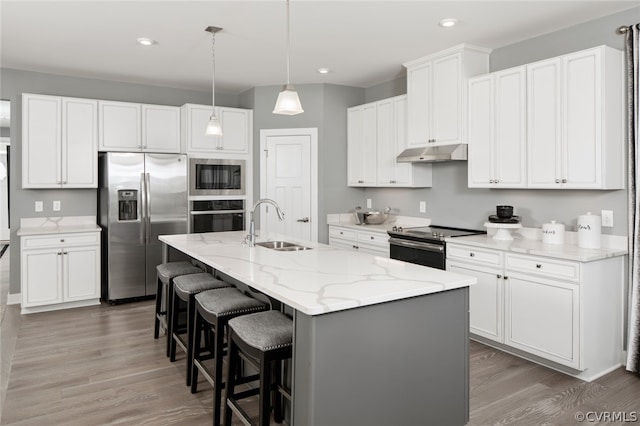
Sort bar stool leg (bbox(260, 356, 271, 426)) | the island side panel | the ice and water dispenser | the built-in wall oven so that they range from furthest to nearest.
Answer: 1. the built-in wall oven
2. the ice and water dispenser
3. bar stool leg (bbox(260, 356, 271, 426))
4. the island side panel

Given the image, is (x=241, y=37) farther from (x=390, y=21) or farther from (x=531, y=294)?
(x=531, y=294)

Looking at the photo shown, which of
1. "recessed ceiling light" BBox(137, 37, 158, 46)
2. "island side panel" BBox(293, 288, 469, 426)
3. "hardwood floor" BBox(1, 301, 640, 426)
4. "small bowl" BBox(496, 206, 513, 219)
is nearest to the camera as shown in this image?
"island side panel" BBox(293, 288, 469, 426)

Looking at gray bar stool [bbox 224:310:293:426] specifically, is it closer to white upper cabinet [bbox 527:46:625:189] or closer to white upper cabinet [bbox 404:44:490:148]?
white upper cabinet [bbox 527:46:625:189]

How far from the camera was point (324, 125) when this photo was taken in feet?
18.4

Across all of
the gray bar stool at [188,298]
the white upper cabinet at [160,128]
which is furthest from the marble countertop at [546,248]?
the white upper cabinet at [160,128]

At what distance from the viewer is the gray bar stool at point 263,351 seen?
2051mm

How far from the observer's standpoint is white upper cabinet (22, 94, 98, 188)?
475 centimetres

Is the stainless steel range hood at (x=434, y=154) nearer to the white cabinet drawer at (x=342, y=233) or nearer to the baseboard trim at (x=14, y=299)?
the white cabinet drawer at (x=342, y=233)

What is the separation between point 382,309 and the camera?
1979 mm

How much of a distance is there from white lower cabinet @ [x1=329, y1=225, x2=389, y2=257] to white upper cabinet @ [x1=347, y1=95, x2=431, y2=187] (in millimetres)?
607

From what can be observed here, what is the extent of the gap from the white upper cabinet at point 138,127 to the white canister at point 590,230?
174 inches

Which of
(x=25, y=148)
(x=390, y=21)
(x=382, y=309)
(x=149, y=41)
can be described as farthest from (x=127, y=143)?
(x=382, y=309)

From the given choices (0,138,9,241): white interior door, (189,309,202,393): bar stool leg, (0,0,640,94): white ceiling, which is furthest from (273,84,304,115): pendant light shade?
(0,138,9,241): white interior door

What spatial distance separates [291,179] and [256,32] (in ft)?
7.41
